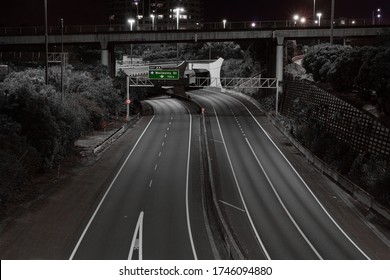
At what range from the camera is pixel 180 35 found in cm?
8775

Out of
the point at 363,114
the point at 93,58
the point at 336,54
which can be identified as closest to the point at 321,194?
the point at 363,114

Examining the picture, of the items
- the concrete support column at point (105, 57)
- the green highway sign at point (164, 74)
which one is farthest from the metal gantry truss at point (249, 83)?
→ the concrete support column at point (105, 57)

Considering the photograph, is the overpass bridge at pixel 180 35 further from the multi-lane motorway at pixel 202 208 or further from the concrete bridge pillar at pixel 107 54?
the multi-lane motorway at pixel 202 208

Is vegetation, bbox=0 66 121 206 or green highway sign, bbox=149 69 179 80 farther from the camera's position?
green highway sign, bbox=149 69 179 80

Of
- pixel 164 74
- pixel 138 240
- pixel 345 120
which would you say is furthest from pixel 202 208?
pixel 164 74

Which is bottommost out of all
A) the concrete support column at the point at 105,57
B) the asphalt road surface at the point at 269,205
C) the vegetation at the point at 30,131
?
the asphalt road surface at the point at 269,205

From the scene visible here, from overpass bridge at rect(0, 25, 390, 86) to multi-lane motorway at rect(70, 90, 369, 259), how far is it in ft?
81.3

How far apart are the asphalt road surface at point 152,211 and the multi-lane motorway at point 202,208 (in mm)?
61

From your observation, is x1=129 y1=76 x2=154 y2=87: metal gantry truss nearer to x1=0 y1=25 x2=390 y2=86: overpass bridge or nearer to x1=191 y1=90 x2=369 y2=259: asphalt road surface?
x1=0 y1=25 x2=390 y2=86: overpass bridge

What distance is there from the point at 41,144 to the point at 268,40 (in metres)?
53.3

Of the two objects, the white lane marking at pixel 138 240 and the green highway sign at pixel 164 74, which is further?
the green highway sign at pixel 164 74

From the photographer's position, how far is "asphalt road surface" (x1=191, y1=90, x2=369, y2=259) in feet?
105

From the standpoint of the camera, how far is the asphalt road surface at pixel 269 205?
3197 centimetres

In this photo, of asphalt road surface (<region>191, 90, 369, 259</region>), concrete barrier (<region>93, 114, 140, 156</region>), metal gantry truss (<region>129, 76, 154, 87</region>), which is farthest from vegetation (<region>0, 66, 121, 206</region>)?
metal gantry truss (<region>129, 76, 154, 87</region>)
